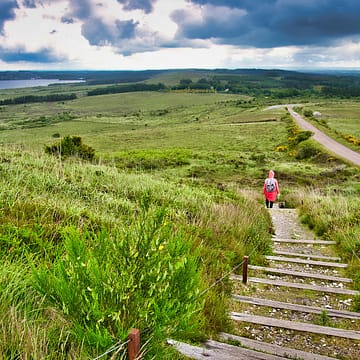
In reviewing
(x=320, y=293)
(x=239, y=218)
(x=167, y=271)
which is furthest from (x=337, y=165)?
(x=167, y=271)

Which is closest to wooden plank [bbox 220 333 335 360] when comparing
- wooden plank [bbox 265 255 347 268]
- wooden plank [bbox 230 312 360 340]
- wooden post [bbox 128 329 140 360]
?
wooden plank [bbox 230 312 360 340]

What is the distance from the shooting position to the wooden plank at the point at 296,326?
3.86m

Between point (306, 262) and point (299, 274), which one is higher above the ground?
point (299, 274)

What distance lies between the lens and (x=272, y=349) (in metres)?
3.52

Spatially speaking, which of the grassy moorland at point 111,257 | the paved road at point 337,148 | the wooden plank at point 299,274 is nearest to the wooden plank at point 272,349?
the grassy moorland at point 111,257

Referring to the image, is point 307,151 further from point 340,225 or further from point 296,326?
point 296,326

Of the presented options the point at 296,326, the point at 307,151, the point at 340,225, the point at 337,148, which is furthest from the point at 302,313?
the point at 337,148

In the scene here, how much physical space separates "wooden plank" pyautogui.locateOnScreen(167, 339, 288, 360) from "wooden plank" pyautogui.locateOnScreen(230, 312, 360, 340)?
788 mm

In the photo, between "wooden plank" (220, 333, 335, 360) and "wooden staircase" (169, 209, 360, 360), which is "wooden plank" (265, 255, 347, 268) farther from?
"wooden plank" (220, 333, 335, 360)

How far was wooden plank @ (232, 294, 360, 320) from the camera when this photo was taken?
4.41 m

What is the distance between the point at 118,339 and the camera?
→ 2309 millimetres

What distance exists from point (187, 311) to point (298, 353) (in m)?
1.71

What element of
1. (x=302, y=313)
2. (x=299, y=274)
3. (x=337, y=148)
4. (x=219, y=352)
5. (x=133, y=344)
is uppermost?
(x=133, y=344)

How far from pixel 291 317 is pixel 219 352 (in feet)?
5.11
